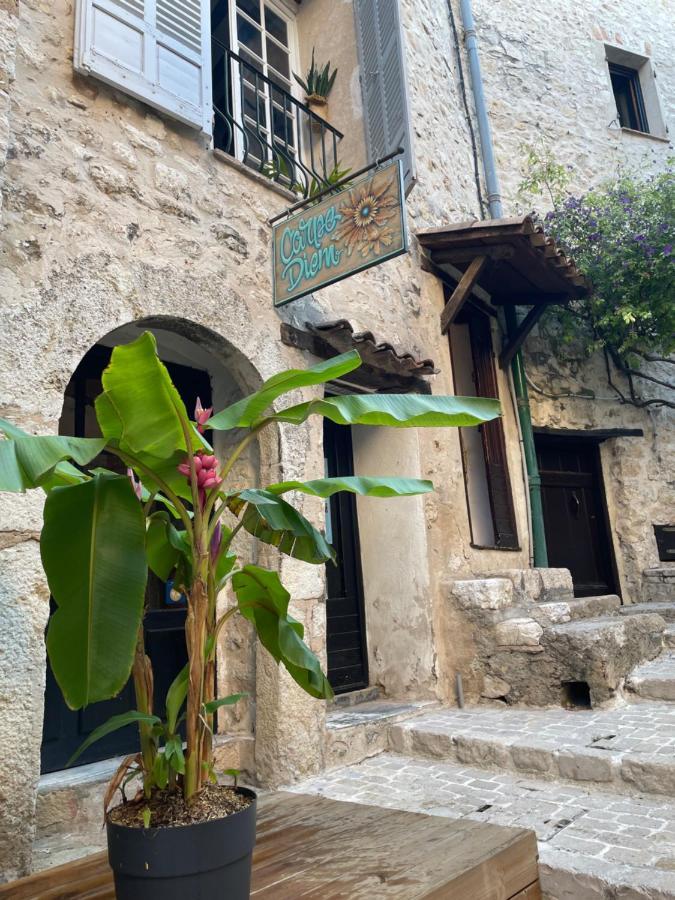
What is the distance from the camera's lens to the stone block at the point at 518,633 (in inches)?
170

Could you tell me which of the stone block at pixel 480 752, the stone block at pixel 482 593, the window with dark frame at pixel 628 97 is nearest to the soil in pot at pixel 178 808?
the stone block at pixel 480 752

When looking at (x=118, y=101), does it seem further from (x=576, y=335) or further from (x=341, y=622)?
(x=576, y=335)

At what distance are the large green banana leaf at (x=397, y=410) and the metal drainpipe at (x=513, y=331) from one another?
479 centimetres

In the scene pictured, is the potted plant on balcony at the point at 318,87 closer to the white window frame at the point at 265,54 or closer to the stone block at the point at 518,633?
the white window frame at the point at 265,54

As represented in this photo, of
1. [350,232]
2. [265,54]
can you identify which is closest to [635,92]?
[265,54]

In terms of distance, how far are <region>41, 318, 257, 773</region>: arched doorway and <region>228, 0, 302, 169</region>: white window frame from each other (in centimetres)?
130

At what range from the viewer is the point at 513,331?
6.77 m

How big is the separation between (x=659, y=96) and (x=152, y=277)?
9.45 metres

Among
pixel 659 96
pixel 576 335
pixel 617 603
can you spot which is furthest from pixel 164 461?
pixel 659 96

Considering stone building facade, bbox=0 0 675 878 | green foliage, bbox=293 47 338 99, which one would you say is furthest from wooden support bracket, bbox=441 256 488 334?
green foliage, bbox=293 47 338 99

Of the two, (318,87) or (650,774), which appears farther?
(318,87)

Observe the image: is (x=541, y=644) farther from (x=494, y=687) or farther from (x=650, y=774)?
(x=650, y=774)

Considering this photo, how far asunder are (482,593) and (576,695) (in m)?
0.87

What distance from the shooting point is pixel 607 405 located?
7672 mm
